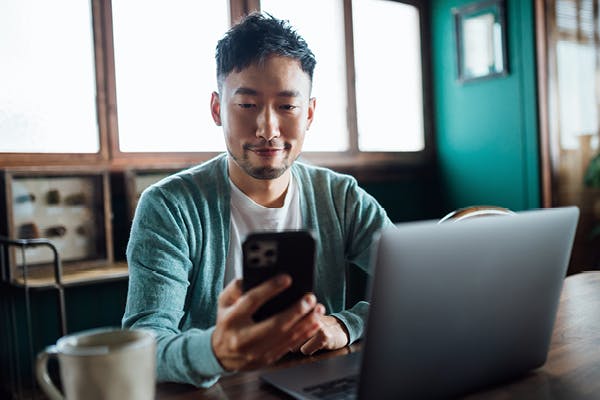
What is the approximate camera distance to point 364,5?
3.83 metres

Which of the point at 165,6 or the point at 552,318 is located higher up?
the point at 165,6

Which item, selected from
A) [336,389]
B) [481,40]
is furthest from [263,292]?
[481,40]

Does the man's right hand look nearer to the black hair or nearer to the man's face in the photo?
the man's face

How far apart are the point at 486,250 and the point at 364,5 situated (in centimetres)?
354

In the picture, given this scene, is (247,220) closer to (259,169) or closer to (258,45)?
(259,169)

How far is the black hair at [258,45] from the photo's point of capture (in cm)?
122

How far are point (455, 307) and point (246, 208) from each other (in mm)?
757

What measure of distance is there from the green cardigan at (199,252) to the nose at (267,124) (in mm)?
150

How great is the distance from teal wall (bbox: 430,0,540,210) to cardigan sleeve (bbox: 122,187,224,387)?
2.94 m

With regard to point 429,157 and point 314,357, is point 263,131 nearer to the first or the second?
point 314,357

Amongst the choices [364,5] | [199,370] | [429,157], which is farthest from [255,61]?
[429,157]

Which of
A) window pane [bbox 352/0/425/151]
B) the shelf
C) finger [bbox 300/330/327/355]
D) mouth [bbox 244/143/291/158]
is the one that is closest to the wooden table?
finger [bbox 300/330/327/355]

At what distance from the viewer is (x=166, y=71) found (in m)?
2.92

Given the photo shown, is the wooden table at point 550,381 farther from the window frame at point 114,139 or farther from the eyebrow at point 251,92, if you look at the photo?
the window frame at point 114,139
